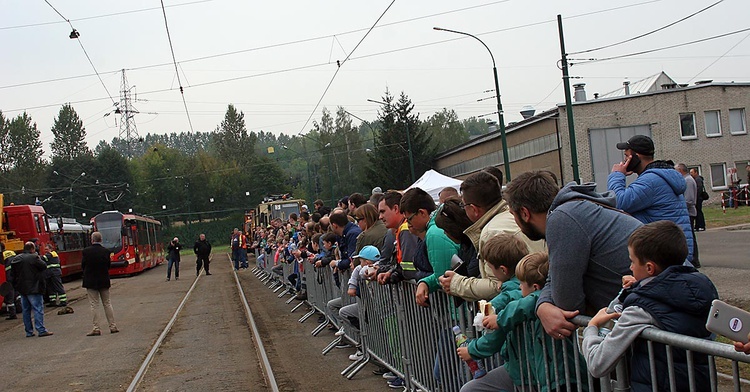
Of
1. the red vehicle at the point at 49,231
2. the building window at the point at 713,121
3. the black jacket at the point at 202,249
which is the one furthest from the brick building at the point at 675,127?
the red vehicle at the point at 49,231

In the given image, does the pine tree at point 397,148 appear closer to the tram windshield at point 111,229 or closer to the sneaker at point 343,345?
the tram windshield at point 111,229

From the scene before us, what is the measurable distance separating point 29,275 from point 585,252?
15.6 m

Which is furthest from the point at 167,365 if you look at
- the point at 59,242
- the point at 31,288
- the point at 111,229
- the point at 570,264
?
the point at 111,229

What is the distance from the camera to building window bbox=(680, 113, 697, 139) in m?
48.2

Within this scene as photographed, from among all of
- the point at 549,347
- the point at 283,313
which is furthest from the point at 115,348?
the point at 549,347

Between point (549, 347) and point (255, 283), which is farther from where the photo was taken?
point (255, 283)

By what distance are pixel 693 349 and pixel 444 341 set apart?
337 cm

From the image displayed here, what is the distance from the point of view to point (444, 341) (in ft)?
20.4

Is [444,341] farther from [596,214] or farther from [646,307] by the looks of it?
[646,307]

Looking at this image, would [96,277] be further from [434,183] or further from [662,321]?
[662,321]

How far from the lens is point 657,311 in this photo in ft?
10.7

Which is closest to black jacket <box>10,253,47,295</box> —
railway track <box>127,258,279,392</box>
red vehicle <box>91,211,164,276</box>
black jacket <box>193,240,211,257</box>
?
railway track <box>127,258,279,392</box>

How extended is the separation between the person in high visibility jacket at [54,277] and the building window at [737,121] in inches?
1552

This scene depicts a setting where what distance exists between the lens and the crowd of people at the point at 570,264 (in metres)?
3.27
